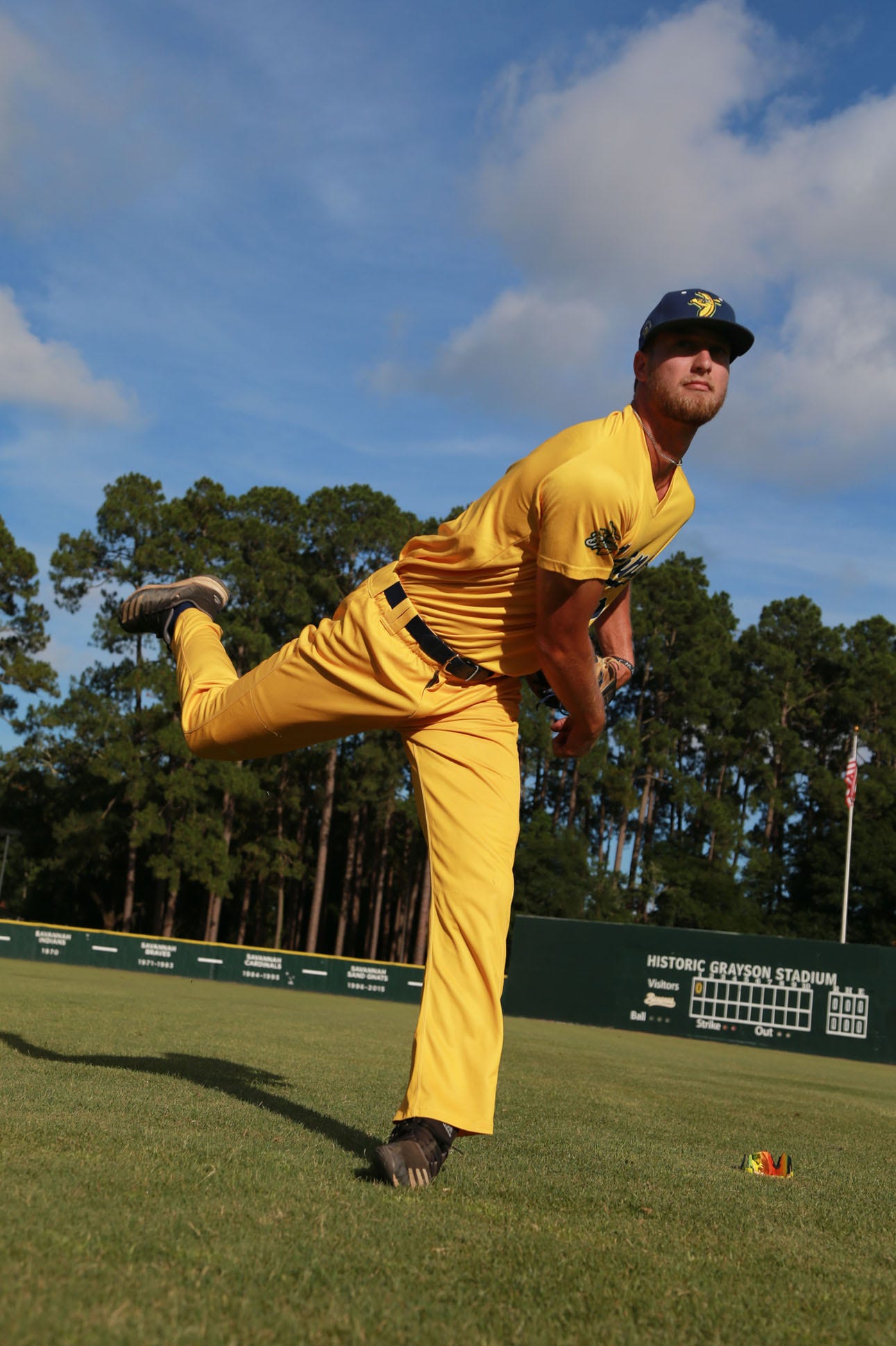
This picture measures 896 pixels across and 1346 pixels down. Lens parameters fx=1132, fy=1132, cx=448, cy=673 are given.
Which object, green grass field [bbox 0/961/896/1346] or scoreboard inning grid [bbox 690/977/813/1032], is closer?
green grass field [bbox 0/961/896/1346]

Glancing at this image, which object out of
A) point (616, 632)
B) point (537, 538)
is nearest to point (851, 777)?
point (616, 632)

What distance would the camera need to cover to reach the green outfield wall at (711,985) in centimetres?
1922

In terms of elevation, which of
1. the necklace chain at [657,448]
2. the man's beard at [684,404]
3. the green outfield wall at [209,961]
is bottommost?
the green outfield wall at [209,961]

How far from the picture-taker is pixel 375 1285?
200 centimetres

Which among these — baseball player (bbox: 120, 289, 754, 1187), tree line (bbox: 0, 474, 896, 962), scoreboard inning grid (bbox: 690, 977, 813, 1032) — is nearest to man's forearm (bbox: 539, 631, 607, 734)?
baseball player (bbox: 120, 289, 754, 1187)

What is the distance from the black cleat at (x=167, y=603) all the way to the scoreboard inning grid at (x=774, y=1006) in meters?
17.2

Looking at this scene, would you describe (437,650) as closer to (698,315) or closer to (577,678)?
(577,678)

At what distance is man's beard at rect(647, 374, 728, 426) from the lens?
3.33 metres

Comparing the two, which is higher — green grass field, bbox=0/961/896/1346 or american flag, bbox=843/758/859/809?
american flag, bbox=843/758/859/809

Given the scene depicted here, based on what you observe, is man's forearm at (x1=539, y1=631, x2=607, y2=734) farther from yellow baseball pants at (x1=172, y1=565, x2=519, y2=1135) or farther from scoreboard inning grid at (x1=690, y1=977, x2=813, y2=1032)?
scoreboard inning grid at (x1=690, y1=977, x2=813, y2=1032)

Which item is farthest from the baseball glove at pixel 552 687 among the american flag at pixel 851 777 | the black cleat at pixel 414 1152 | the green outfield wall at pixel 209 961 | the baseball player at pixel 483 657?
the american flag at pixel 851 777

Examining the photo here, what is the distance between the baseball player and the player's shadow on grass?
0.60 m

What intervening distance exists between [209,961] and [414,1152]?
77.7ft

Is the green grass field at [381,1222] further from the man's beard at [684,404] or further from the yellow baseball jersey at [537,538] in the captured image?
the man's beard at [684,404]
